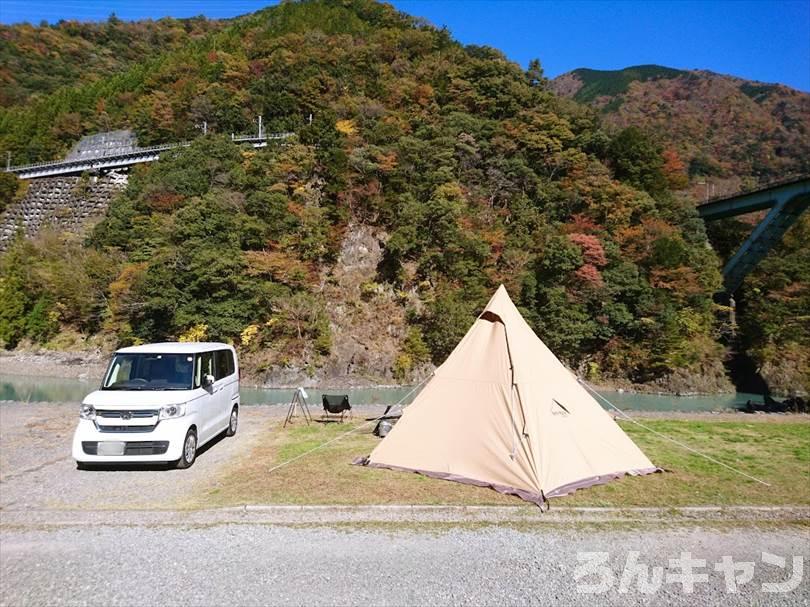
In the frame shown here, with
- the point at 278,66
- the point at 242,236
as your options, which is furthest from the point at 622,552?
the point at 278,66

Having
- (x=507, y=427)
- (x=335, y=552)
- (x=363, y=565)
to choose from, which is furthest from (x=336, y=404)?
(x=363, y=565)

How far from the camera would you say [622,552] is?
5141 mm

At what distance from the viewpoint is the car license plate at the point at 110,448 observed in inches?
296

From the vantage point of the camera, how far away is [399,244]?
104 ft

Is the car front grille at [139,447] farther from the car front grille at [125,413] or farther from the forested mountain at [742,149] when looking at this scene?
the forested mountain at [742,149]

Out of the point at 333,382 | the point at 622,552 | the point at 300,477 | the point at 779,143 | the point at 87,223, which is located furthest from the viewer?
the point at 779,143

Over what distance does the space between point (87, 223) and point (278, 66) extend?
75.9 feet

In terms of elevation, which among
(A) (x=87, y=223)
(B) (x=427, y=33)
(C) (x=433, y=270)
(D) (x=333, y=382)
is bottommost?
(D) (x=333, y=382)

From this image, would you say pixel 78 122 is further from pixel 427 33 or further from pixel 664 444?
pixel 664 444

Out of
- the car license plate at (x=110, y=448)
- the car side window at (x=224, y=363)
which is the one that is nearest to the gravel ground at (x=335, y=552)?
the car license plate at (x=110, y=448)

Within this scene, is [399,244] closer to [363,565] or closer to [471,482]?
[471,482]

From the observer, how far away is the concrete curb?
19.2 feet

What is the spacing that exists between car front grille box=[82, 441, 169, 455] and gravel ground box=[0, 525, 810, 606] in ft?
6.32

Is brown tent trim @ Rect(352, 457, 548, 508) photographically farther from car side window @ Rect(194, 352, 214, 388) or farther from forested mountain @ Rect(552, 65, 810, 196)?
forested mountain @ Rect(552, 65, 810, 196)
